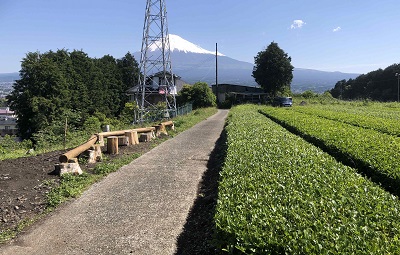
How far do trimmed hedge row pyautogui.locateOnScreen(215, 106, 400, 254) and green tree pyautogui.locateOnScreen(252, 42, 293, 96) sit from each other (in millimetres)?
39946

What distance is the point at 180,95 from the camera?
40.0 metres

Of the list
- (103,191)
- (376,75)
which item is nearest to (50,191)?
(103,191)

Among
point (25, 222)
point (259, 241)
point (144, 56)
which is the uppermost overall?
point (144, 56)

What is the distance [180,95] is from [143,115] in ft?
55.9

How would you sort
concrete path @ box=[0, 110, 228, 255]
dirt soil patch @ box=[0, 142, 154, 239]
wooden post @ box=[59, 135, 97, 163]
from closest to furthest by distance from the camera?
concrete path @ box=[0, 110, 228, 255] < dirt soil patch @ box=[0, 142, 154, 239] < wooden post @ box=[59, 135, 97, 163]

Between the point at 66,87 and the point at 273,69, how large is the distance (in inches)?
1031

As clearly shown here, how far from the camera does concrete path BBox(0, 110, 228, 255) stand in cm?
432

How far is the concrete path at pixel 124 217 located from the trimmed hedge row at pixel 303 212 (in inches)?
47.1

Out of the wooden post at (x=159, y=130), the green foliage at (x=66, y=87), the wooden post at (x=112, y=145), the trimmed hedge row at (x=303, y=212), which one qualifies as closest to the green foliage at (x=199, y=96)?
the green foliage at (x=66, y=87)

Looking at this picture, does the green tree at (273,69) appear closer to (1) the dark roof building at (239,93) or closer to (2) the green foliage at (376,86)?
(1) the dark roof building at (239,93)

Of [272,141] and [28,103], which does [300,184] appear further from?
[28,103]

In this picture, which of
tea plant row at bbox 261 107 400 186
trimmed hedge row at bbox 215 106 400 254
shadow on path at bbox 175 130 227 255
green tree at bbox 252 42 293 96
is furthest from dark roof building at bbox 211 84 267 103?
trimmed hedge row at bbox 215 106 400 254

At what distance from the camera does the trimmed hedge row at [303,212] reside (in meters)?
2.64

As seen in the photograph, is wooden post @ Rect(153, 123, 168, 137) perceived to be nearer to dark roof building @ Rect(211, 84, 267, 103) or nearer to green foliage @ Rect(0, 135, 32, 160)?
green foliage @ Rect(0, 135, 32, 160)
